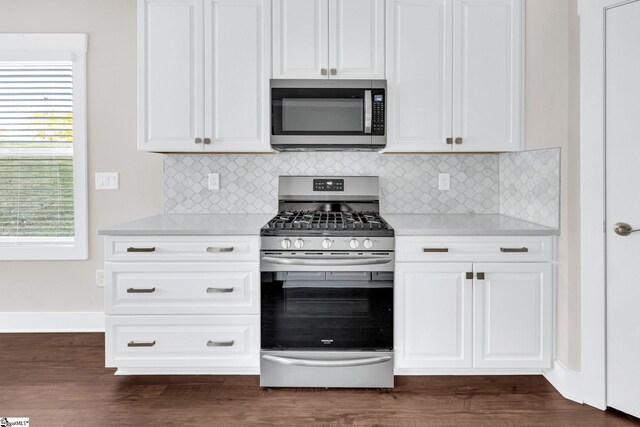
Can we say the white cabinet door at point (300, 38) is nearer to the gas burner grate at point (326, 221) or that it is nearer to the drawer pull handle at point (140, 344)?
the gas burner grate at point (326, 221)

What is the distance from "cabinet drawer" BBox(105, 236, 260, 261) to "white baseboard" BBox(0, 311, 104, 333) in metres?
1.10

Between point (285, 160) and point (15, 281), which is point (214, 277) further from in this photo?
point (15, 281)

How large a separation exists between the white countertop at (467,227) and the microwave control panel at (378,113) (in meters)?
0.55

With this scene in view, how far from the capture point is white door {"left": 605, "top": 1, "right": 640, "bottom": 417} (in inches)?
80.0

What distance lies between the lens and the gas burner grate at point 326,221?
7.74ft

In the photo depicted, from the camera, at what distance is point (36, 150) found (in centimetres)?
319

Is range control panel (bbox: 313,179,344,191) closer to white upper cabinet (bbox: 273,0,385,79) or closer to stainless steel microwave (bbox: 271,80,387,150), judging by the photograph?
stainless steel microwave (bbox: 271,80,387,150)

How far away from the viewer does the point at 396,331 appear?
2373mm

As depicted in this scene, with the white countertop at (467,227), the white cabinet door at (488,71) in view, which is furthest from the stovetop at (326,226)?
the white cabinet door at (488,71)

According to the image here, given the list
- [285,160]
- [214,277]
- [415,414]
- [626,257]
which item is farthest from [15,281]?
[626,257]

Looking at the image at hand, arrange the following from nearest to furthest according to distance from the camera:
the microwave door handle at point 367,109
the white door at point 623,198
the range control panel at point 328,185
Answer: the white door at point 623,198, the microwave door handle at point 367,109, the range control panel at point 328,185

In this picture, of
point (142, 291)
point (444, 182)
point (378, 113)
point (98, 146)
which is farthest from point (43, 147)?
point (444, 182)

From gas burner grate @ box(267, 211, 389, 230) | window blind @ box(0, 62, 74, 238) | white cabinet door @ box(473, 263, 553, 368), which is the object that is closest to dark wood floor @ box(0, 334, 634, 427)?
white cabinet door @ box(473, 263, 553, 368)

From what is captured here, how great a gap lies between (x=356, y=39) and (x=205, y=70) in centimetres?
92
